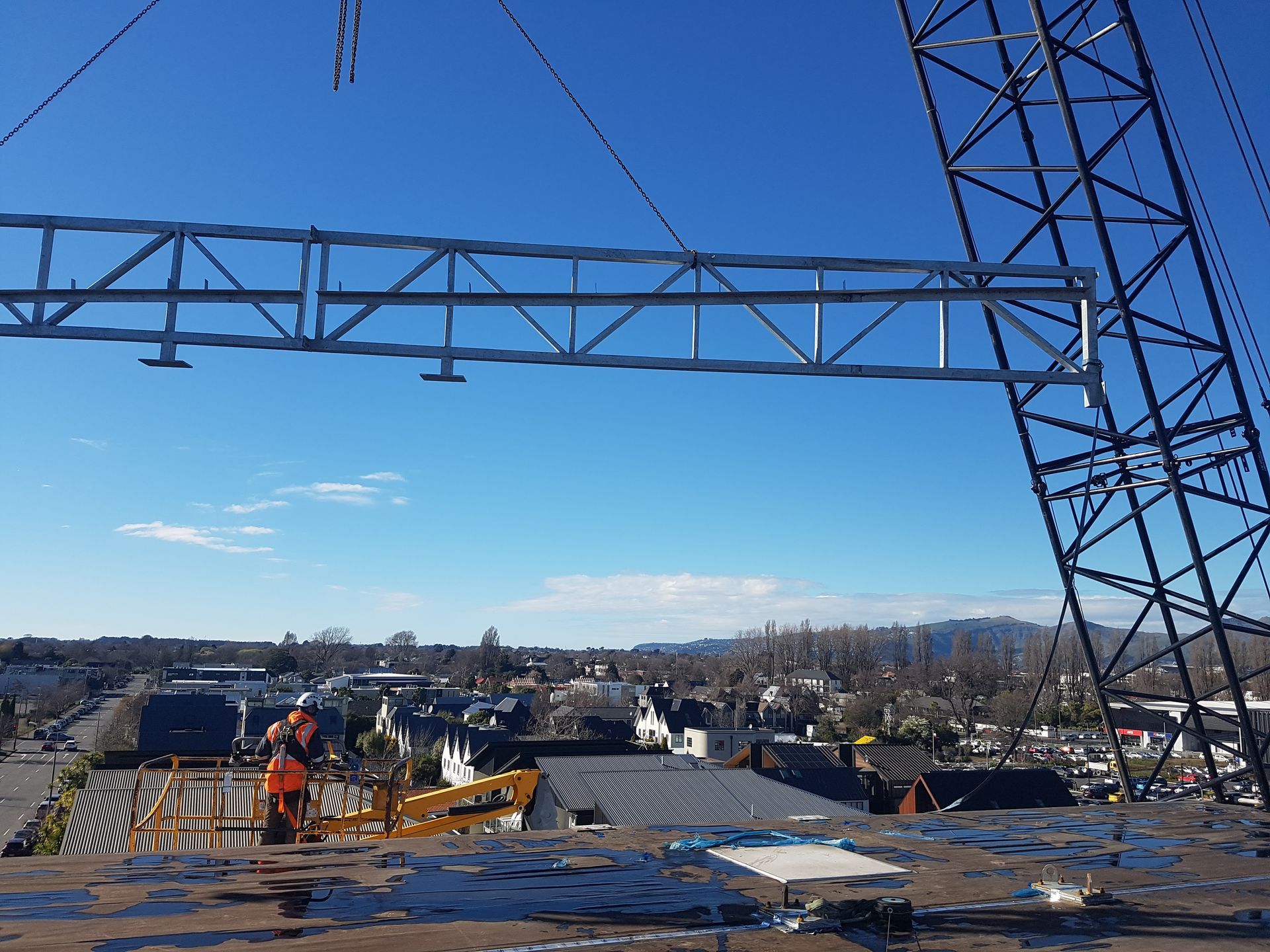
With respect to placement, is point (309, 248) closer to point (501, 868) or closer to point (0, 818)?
point (501, 868)

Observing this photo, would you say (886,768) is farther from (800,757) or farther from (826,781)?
(826,781)

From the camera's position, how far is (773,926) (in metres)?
4.48

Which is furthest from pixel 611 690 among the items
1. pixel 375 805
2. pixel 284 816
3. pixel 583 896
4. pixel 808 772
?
pixel 583 896

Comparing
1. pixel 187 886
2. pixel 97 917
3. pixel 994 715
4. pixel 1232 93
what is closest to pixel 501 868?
pixel 187 886

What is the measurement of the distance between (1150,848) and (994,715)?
2554 inches

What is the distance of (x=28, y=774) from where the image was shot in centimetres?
4197

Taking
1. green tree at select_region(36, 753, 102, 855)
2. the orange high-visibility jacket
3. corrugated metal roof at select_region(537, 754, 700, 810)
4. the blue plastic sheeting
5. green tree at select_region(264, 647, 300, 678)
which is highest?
green tree at select_region(264, 647, 300, 678)

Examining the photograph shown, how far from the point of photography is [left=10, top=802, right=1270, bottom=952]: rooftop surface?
166 inches

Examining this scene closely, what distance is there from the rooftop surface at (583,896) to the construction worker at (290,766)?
1.05 metres

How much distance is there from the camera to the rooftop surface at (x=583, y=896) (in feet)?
13.9

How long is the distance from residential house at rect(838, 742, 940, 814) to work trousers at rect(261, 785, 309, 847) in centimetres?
2629

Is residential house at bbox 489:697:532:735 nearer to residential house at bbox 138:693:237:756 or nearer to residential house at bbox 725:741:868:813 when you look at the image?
residential house at bbox 138:693:237:756

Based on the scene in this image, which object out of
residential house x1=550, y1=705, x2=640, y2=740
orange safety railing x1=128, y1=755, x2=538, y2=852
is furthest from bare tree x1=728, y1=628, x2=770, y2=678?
orange safety railing x1=128, y1=755, x2=538, y2=852

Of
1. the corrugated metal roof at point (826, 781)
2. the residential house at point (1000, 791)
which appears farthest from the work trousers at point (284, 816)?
the residential house at point (1000, 791)
